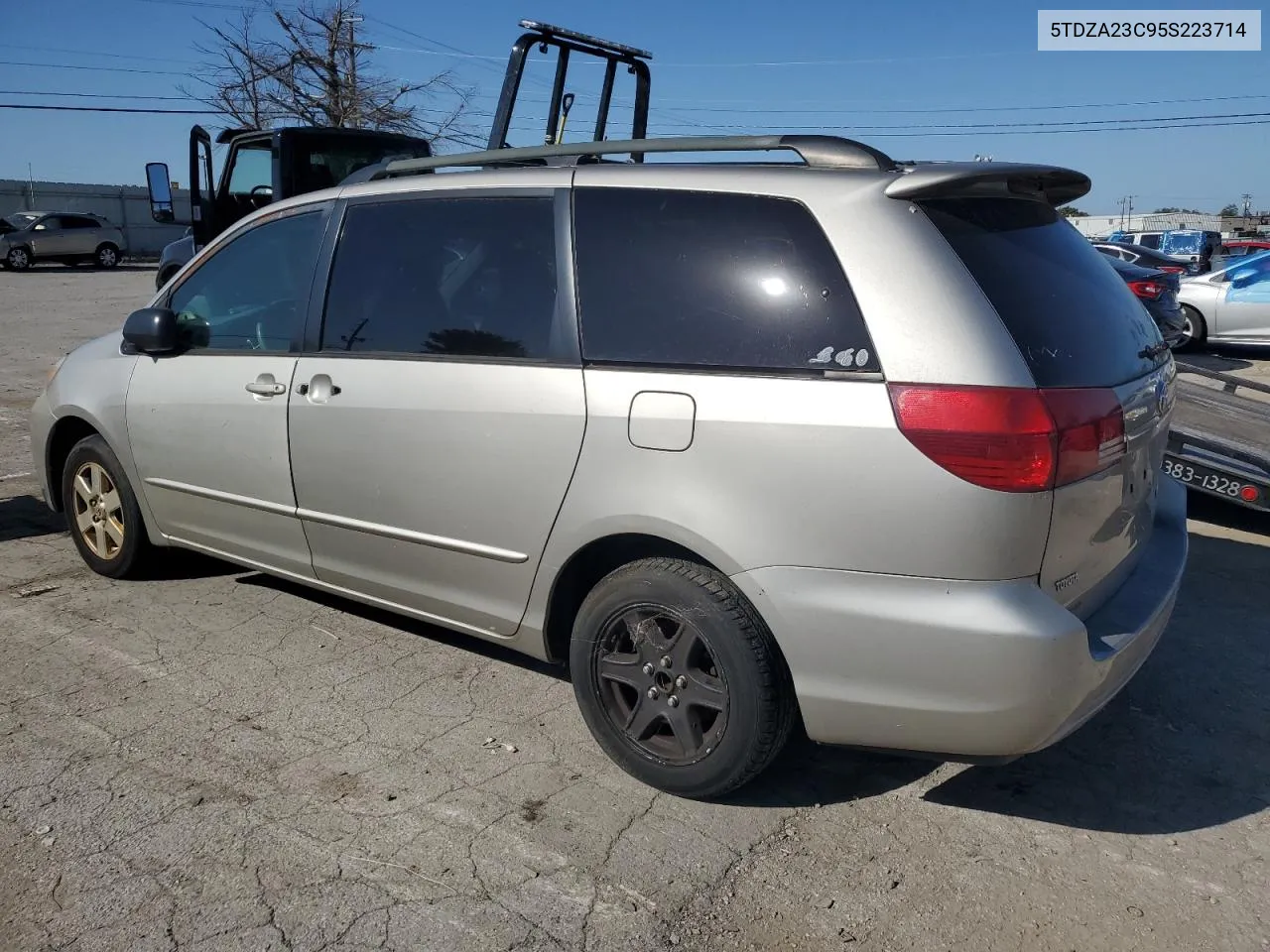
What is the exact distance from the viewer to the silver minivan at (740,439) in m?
2.70

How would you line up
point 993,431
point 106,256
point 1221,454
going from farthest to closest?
point 106,256
point 1221,454
point 993,431

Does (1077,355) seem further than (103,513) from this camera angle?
No

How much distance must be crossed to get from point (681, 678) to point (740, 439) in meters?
0.73

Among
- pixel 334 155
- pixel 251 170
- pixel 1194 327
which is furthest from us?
pixel 1194 327

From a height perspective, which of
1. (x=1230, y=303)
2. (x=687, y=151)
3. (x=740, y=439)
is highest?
(x=687, y=151)

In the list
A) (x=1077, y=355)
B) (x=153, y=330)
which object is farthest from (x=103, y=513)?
(x=1077, y=355)

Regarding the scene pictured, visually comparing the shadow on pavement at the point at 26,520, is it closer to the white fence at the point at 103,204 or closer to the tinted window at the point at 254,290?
the tinted window at the point at 254,290

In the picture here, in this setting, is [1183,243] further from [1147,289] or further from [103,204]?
[103,204]

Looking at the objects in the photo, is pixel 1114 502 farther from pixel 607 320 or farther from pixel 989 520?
pixel 607 320

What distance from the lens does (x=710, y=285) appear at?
307 centimetres

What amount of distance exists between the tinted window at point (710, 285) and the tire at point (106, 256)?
3550 cm

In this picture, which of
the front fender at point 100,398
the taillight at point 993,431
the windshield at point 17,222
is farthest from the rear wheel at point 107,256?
the taillight at point 993,431

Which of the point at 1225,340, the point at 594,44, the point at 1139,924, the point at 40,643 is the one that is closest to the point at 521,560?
the point at 1139,924

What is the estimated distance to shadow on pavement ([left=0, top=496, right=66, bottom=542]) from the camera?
234 inches
